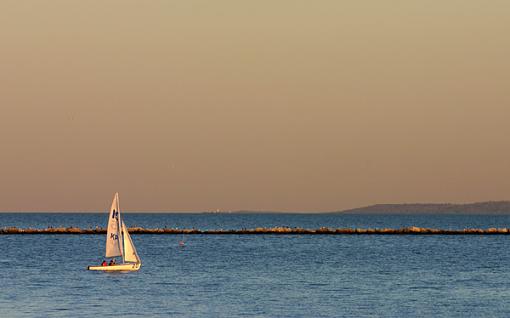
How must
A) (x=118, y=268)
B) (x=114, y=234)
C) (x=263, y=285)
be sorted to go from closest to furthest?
(x=263, y=285), (x=118, y=268), (x=114, y=234)

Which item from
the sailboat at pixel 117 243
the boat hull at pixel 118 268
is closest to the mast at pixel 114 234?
the sailboat at pixel 117 243

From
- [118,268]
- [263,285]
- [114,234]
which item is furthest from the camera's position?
[114,234]

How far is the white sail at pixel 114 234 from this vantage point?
95438 millimetres

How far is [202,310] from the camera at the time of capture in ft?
205

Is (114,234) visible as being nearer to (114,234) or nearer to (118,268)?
(114,234)

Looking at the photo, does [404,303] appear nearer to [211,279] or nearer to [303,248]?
[211,279]

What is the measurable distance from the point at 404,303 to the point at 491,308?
20.0 feet

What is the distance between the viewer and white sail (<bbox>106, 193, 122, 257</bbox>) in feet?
313

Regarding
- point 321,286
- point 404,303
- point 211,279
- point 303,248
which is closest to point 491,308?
point 404,303

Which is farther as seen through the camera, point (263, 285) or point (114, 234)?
point (114, 234)

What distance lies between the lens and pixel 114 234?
3782 inches

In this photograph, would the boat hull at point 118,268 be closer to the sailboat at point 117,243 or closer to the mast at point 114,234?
the sailboat at point 117,243

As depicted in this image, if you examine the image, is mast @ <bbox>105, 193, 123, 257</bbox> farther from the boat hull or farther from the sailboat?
the boat hull

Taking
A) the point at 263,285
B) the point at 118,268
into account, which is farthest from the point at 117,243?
the point at 263,285
